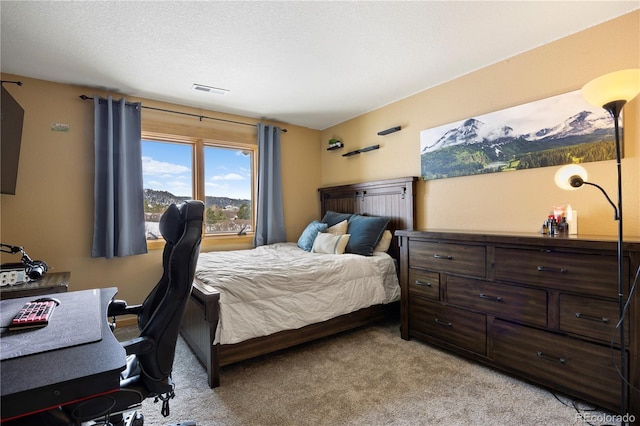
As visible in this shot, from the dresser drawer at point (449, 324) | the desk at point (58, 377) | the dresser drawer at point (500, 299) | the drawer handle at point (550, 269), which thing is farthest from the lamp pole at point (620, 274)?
the desk at point (58, 377)

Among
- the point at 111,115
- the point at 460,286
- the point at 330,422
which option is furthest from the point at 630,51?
the point at 111,115

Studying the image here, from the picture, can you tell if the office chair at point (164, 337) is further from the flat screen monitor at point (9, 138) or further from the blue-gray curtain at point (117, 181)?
the blue-gray curtain at point (117, 181)

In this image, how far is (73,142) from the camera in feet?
10.3

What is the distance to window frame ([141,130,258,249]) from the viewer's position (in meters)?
3.67

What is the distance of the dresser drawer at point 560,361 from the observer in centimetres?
170

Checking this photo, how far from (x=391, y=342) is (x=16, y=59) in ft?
13.4

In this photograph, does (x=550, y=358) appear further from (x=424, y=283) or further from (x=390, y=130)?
(x=390, y=130)

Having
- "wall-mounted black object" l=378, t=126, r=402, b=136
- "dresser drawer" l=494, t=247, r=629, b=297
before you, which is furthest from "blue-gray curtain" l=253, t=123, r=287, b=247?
"dresser drawer" l=494, t=247, r=629, b=297

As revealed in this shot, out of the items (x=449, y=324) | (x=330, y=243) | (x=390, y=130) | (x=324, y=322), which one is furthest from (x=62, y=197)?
(x=449, y=324)

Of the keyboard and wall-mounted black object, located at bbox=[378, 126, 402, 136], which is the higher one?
wall-mounted black object, located at bbox=[378, 126, 402, 136]

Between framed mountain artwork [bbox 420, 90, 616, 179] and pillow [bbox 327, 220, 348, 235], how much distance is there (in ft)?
3.67

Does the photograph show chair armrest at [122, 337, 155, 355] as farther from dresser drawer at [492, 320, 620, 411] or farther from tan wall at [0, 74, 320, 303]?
tan wall at [0, 74, 320, 303]

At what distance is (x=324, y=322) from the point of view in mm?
2727

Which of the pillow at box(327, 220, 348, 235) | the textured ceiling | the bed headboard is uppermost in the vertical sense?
the textured ceiling
